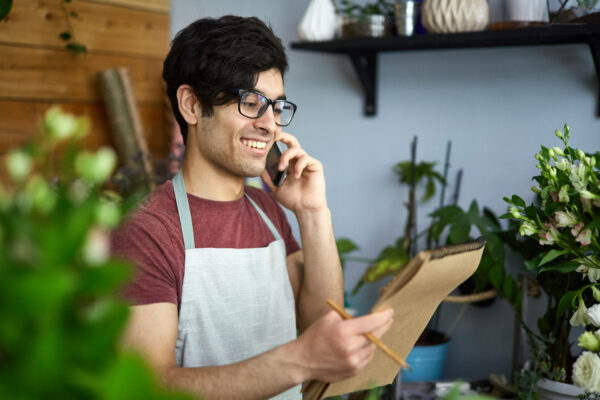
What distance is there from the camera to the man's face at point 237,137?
1.46 m

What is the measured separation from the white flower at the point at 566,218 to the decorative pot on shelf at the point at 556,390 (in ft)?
1.29

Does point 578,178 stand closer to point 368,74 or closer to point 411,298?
point 411,298

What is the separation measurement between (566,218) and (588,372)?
0.25m

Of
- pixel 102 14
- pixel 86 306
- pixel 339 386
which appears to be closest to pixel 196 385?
pixel 339 386

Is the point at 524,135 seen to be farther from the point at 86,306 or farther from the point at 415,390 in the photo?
the point at 86,306

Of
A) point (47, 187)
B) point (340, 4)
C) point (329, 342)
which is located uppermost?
point (340, 4)

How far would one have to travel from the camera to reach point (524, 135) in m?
2.00

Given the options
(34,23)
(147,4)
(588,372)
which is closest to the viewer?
(588,372)

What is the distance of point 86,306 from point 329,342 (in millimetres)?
479

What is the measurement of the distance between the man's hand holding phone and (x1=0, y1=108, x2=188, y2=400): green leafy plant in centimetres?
106

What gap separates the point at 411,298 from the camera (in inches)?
36.1

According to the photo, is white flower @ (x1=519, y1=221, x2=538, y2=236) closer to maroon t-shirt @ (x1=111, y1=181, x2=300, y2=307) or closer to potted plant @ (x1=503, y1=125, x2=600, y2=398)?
potted plant @ (x1=503, y1=125, x2=600, y2=398)

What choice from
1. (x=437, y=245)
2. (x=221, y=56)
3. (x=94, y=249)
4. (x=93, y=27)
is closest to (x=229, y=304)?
(x=221, y=56)

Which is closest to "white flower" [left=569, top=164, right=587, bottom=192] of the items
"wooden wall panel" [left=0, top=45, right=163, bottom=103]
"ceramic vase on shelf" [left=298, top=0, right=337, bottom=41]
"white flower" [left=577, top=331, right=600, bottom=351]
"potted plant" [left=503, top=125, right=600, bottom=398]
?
"potted plant" [left=503, top=125, right=600, bottom=398]
